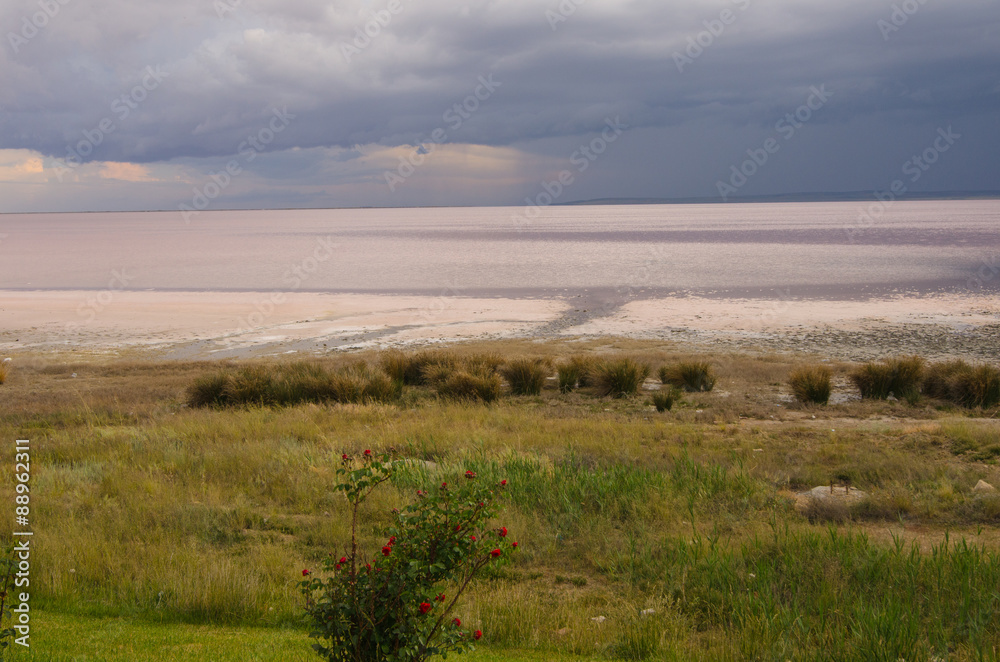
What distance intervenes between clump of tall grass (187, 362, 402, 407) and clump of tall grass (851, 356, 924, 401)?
31.8 feet

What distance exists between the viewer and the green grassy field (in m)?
4.95

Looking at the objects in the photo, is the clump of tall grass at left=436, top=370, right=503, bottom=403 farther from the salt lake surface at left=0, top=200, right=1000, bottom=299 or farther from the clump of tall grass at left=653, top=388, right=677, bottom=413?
the salt lake surface at left=0, top=200, right=1000, bottom=299

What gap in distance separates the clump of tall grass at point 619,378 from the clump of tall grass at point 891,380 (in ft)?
14.9

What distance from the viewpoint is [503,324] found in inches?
1125

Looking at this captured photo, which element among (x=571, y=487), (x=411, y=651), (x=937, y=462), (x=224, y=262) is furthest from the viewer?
(x=224, y=262)

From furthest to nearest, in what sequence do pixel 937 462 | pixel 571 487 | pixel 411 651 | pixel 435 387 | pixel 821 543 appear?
pixel 435 387 → pixel 937 462 → pixel 571 487 → pixel 821 543 → pixel 411 651

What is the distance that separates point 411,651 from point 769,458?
751 cm

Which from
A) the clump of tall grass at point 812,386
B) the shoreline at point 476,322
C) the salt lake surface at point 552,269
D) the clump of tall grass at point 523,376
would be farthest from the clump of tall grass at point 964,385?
the salt lake surface at point 552,269

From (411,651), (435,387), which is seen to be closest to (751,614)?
(411,651)

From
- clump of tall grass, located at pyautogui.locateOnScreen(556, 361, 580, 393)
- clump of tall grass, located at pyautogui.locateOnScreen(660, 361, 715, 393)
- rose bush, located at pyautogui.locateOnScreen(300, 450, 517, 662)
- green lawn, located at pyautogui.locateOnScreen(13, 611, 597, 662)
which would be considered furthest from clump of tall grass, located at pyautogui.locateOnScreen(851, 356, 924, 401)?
rose bush, located at pyautogui.locateOnScreen(300, 450, 517, 662)

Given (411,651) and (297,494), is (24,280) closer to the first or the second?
(297,494)

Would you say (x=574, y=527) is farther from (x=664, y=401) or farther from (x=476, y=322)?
(x=476, y=322)

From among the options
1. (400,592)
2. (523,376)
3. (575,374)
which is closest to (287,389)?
(523,376)

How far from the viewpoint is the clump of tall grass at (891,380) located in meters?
14.6
